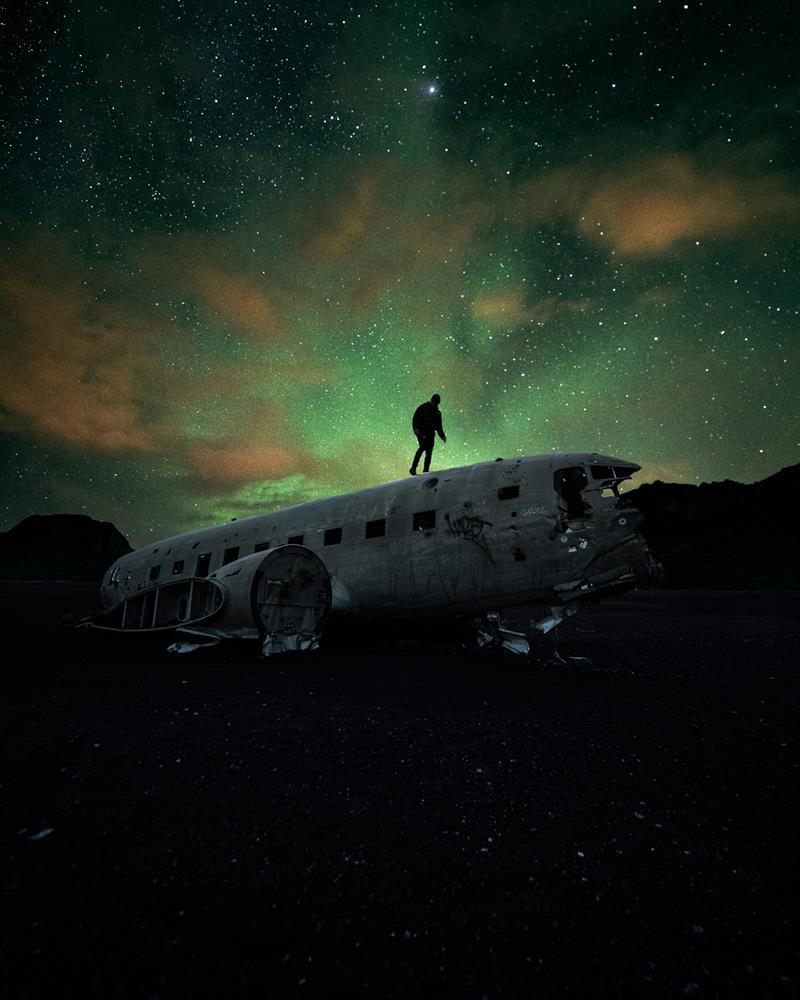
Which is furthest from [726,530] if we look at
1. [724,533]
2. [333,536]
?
[333,536]

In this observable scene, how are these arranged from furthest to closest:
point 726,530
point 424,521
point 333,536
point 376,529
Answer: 1. point 726,530
2. point 333,536
3. point 376,529
4. point 424,521

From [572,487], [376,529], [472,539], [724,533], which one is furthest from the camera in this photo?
[724,533]

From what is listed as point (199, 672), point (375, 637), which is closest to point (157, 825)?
point (199, 672)

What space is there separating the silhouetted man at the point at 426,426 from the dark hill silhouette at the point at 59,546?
503 feet

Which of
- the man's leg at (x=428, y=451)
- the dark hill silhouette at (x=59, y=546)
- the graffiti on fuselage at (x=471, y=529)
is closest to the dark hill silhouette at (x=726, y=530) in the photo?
the man's leg at (x=428, y=451)

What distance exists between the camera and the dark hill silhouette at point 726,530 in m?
64.7

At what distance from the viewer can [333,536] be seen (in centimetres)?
1187

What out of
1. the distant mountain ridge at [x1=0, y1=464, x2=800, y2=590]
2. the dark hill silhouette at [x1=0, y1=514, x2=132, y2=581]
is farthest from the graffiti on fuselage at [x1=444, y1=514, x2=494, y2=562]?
the dark hill silhouette at [x1=0, y1=514, x2=132, y2=581]

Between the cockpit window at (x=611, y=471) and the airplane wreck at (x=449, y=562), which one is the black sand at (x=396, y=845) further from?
the cockpit window at (x=611, y=471)

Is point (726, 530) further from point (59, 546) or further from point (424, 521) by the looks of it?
point (59, 546)

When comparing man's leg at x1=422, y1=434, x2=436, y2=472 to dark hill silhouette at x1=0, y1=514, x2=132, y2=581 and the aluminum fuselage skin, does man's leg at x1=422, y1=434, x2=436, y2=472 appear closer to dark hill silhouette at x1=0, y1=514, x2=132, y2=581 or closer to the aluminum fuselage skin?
the aluminum fuselage skin

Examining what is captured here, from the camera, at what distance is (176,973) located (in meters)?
1.86

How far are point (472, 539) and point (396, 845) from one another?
7.26 meters

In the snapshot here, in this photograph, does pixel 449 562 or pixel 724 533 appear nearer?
pixel 449 562
